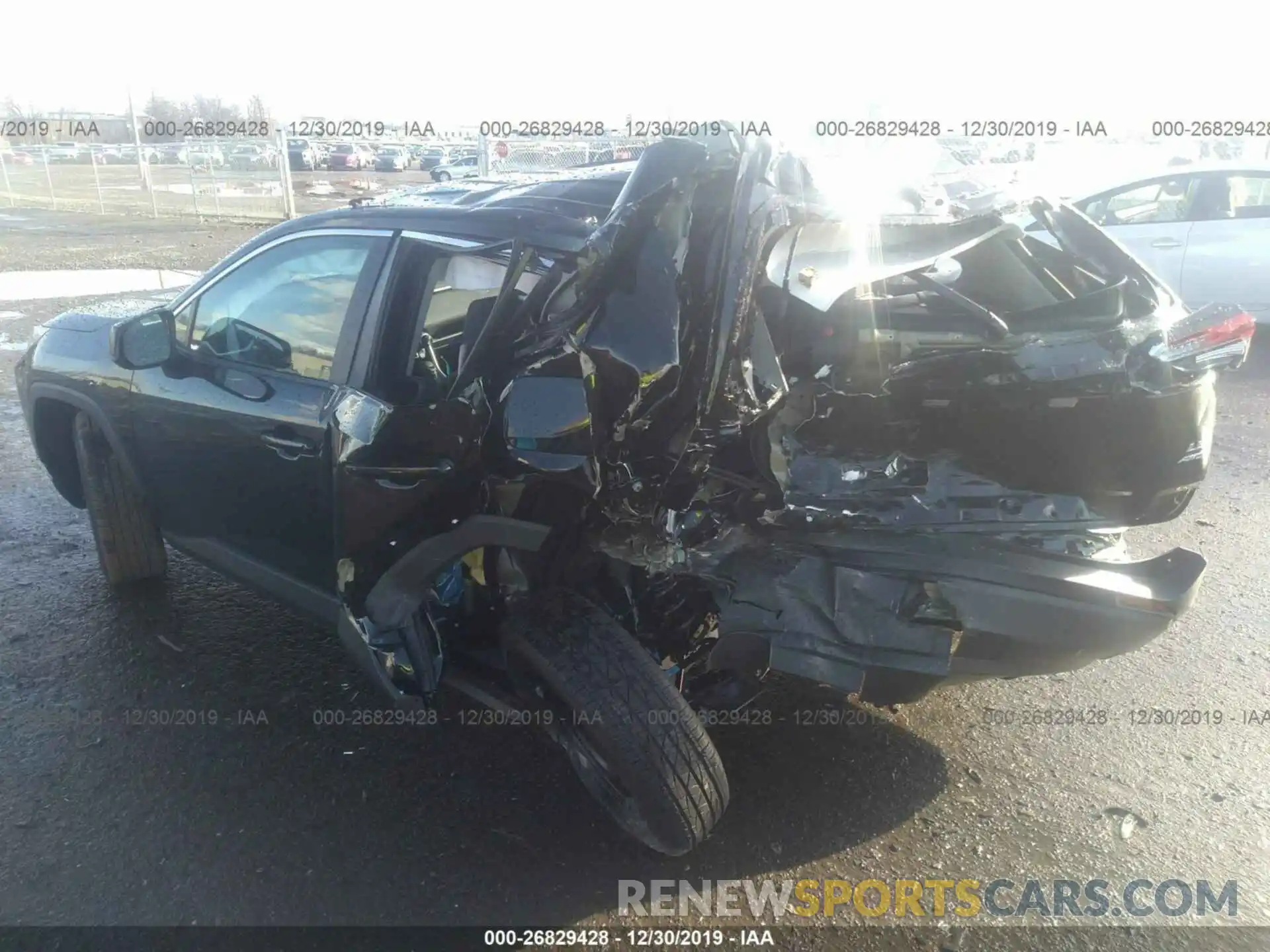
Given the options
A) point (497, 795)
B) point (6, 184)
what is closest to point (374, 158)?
point (6, 184)

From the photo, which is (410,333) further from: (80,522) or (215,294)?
(80,522)

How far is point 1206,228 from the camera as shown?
8.09 meters

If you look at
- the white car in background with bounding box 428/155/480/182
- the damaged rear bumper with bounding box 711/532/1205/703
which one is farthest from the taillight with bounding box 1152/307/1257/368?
the white car in background with bounding box 428/155/480/182

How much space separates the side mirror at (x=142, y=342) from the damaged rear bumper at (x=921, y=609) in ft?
7.29

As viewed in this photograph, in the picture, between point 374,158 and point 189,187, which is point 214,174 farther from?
point 374,158

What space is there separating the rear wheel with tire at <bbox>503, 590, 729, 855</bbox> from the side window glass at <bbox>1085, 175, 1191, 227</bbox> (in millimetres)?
7833

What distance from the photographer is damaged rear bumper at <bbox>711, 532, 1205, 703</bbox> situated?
2.44 meters

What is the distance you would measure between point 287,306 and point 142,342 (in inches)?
22.1

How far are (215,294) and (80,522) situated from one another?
7.06 feet

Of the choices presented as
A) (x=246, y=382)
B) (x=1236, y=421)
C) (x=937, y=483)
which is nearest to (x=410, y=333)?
(x=246, y=382)

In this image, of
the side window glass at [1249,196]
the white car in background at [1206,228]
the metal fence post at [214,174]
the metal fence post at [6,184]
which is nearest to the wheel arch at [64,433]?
the white car in background at [1206,228]

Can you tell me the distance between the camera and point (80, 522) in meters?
4.86

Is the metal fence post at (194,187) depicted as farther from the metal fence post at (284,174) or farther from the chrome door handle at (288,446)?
the chrome door handle at (288,446)

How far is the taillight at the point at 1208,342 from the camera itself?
2799 mm
